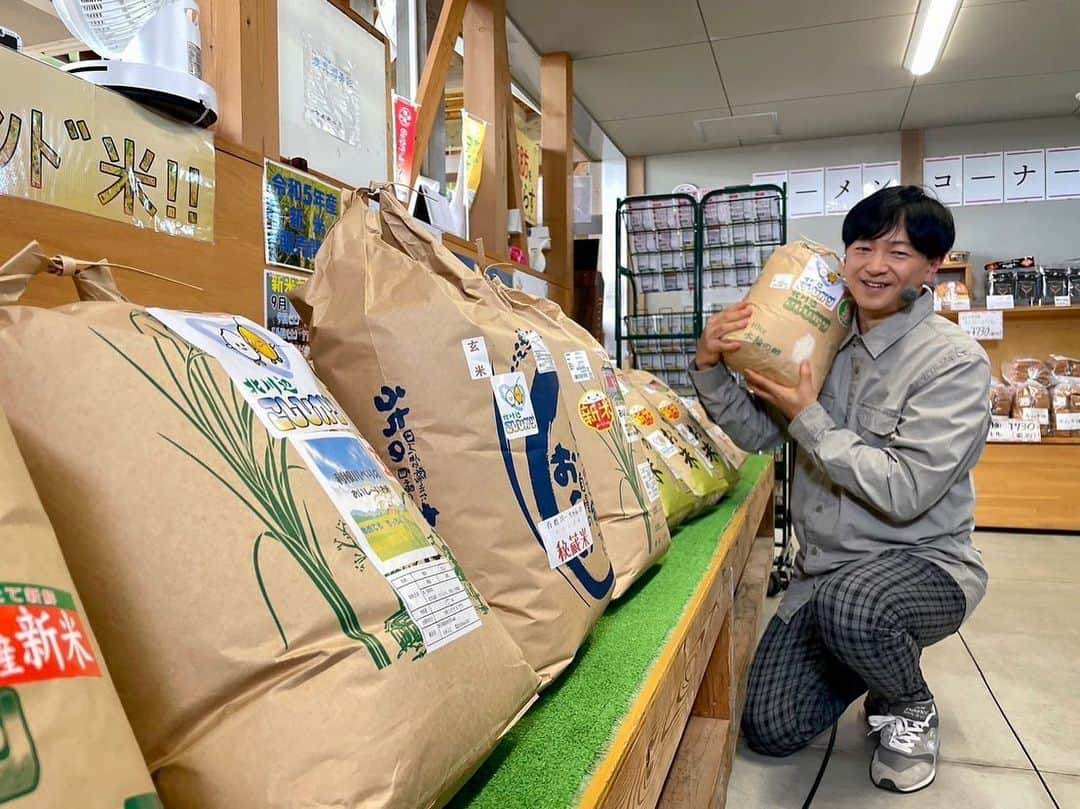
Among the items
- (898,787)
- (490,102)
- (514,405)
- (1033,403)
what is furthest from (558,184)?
(1033,403)

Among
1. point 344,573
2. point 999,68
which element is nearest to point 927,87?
point 999,68

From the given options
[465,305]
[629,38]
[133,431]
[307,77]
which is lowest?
[133,431]

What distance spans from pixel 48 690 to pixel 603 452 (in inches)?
32.6

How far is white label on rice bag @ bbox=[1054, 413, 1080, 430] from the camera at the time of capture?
13.4ft

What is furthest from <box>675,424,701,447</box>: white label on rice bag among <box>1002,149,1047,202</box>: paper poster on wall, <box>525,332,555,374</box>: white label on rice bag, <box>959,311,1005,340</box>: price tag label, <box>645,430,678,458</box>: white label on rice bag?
<box>1002,149,1047,202</box>: paper poster on wall

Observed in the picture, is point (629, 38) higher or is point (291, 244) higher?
point (629, 38)

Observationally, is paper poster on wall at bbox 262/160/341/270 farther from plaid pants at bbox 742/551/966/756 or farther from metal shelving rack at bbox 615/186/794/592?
metal shelving rack at bbox 615/186/794/592

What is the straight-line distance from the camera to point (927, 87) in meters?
4.22

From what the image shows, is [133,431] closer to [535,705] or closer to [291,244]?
[535,705]

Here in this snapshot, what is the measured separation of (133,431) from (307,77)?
1.01m

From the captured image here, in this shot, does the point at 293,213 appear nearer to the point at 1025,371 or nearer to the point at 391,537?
the point at 391,537

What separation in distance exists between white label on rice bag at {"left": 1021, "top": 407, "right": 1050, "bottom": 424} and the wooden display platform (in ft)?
9.49

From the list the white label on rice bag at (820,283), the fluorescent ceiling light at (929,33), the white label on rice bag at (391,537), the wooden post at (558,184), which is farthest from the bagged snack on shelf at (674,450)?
the fluorescent ceiling light at (929,33)

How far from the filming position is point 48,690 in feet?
1.12
